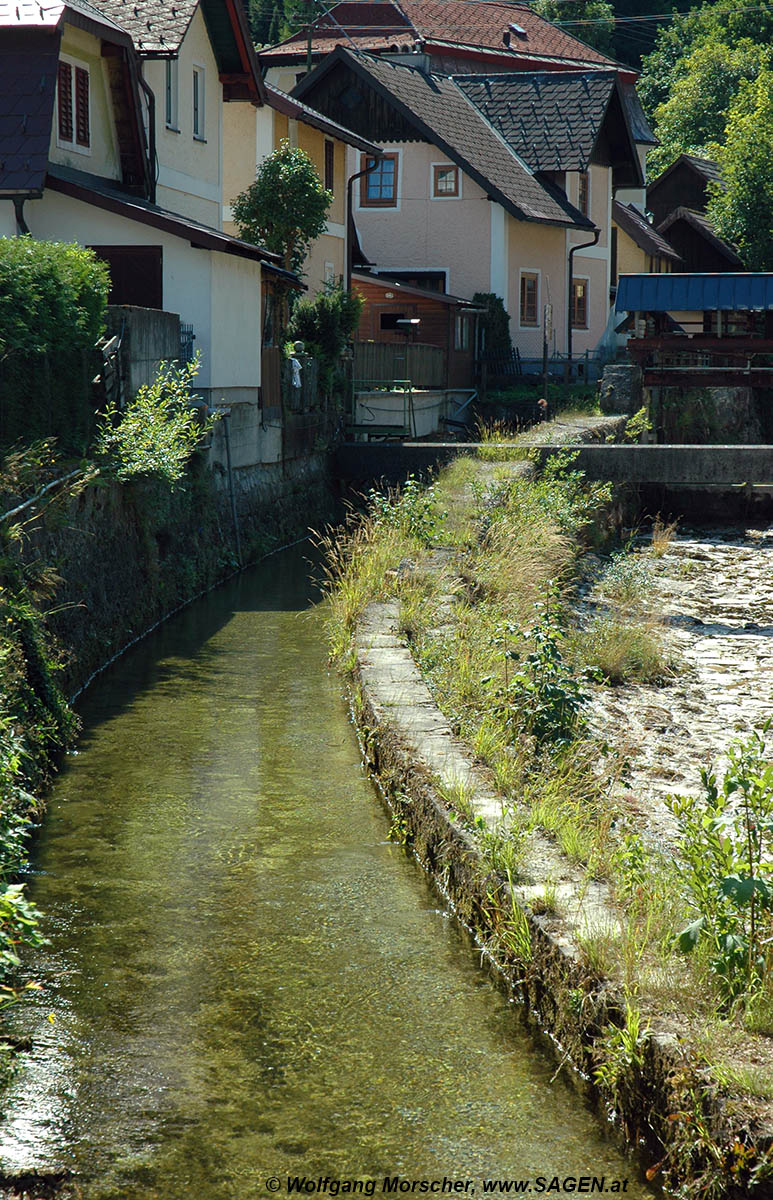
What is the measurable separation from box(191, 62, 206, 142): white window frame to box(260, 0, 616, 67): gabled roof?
32780 mm

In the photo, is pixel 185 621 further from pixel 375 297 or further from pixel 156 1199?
pixel 375 297

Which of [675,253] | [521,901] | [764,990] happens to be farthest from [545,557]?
[675,253]

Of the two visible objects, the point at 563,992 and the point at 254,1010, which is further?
the point at 254,1010

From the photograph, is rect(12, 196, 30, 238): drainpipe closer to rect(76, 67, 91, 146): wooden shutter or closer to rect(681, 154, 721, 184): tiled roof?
rect(76, 67, 91, 146): wooden shutter

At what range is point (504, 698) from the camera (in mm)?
9305

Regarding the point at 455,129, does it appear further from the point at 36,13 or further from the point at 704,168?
the point at 36,13

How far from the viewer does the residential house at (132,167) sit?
1850 cm

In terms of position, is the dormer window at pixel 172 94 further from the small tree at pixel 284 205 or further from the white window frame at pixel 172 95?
the small tree at pixel 284 205

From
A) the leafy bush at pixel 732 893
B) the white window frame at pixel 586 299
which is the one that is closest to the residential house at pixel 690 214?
the white window frame at pixel 586 299

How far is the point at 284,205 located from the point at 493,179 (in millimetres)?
13246

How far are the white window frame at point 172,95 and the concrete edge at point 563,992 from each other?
1635 centimetres

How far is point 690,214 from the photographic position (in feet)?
160

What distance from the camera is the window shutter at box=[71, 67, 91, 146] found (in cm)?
2006

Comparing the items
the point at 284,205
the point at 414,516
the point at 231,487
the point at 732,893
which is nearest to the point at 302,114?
the point at 284,205
